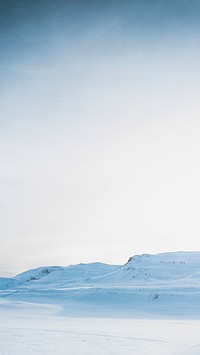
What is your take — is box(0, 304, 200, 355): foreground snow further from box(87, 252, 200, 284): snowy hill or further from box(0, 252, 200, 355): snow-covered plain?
box(87, 252, 200, 284): snowy hill

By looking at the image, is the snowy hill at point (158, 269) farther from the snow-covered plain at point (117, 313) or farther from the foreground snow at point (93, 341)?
the foreground snow at point (93, 341)

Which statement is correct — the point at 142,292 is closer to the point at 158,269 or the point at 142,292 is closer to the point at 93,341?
the point at 158,269

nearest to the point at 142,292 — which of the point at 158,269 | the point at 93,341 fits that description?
the point at 158,269

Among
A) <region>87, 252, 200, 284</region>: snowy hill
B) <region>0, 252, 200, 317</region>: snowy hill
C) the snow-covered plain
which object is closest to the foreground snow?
Answer: the snow-covered plain

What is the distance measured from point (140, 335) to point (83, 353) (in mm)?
6430

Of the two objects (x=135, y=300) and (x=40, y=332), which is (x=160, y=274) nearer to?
(x=135, y=300)

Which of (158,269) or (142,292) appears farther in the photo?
(158,269)

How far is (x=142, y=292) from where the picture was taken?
46469 mm

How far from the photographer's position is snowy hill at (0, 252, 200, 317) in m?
41.1

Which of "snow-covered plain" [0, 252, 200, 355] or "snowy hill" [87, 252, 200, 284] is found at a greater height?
"snowy hill" [87, 252, 200, 284]

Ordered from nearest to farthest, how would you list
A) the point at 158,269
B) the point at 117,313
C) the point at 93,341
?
the point at 93,341
the point at 117,313
the point at 158,269

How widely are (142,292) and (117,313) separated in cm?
813

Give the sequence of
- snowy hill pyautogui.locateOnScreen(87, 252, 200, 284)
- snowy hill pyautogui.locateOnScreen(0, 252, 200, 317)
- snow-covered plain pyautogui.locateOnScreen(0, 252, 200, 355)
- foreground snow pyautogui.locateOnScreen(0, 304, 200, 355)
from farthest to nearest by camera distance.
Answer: snowy hill pyautogui.locateOnScreen(87, 252, 200, 284) → snowy hill pyautogui.locateOnScreen(0, 252, 200, 317) → snow-covered plain pyautogui.locateOnScreen(0, 252, 200, 355) → foreground snow pyautogui.locateOnScreen(0, 304, 200, 355)

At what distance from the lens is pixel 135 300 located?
44781mm
